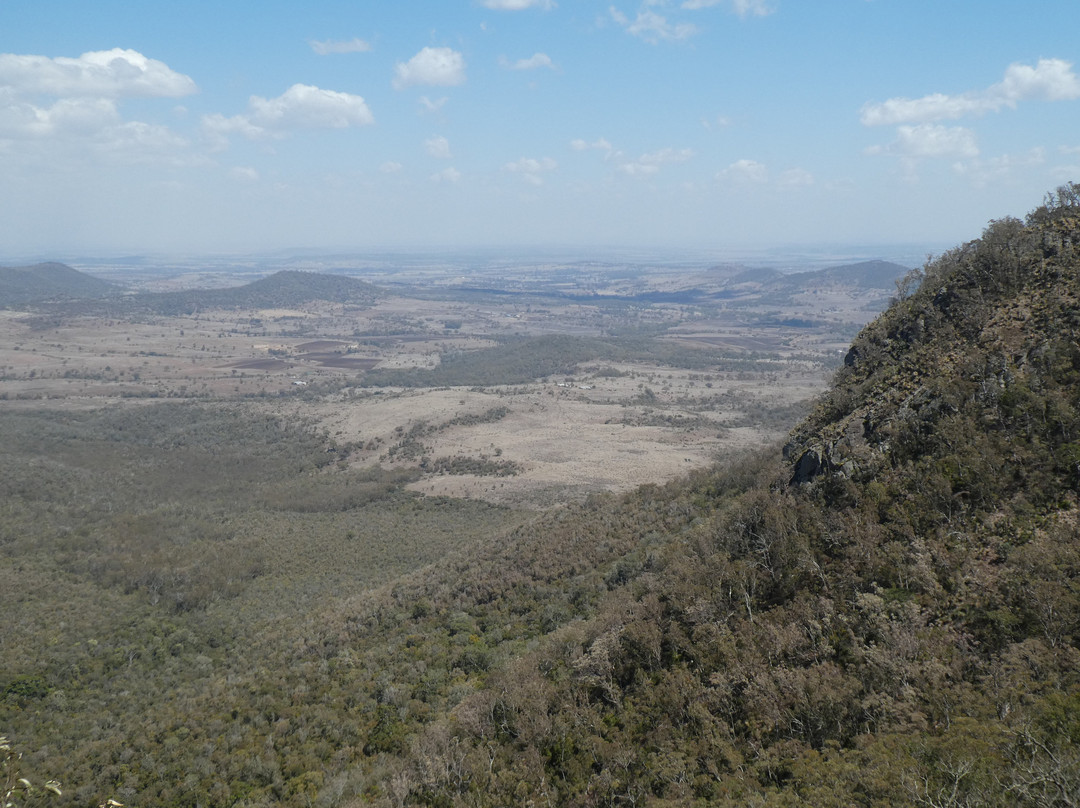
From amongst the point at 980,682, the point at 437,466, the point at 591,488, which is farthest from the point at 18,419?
the point at 980,682

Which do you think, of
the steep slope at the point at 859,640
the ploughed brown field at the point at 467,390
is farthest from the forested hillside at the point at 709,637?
the ploughed brown field at the point at 467,390

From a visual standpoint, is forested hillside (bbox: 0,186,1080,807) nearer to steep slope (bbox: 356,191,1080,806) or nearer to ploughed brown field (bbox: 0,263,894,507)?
steep slope (bbox: 356,191,1080,806)

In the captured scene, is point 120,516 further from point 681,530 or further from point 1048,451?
point 1048,451

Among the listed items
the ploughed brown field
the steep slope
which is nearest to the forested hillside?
the steep slope

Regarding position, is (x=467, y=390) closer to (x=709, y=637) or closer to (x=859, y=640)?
(x=709, y=637)

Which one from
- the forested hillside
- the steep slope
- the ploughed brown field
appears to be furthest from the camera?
the ploughed brown field

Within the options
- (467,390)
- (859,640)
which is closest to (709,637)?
(859,640)
